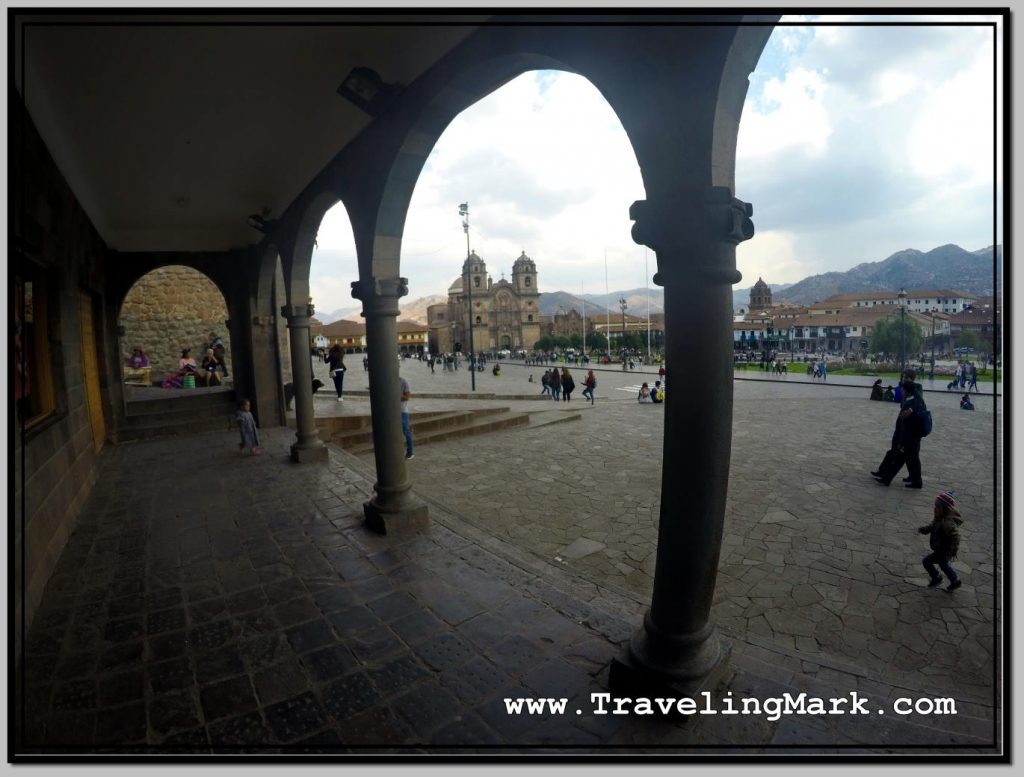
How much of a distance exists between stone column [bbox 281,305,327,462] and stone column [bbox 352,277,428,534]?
2888 mm

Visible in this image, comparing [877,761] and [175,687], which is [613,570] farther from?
[175,687]

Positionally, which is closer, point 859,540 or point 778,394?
point 859,540

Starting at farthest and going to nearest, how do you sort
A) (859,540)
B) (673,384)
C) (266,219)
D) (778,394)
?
1. (778,394)
2. (266,219)
3. (859,540)
4. (673,384)

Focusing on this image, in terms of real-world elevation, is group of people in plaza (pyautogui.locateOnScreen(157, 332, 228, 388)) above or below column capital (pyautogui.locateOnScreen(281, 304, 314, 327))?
below

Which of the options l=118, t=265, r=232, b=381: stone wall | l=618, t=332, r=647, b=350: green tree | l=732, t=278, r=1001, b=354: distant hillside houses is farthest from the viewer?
l=618, t=332, r=647, b=350: green tree

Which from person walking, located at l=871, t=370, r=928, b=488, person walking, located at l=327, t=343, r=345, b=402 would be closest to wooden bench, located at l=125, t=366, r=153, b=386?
person walking, located at l=327, t=343, r=345, b=402

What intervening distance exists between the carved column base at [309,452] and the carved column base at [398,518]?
2.97 meters

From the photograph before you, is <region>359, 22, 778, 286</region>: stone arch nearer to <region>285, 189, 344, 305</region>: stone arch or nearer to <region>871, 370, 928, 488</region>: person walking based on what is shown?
<region>285, 189, 344, 305</region>: stone arch

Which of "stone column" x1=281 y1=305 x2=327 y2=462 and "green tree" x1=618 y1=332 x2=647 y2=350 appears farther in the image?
"green tree" x1=618 y1=332 x2=647 y2=350

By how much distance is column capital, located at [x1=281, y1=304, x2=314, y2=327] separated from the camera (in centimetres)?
708

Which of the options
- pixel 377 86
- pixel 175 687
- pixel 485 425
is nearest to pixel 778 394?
pixel 485 425

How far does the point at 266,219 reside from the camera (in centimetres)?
766

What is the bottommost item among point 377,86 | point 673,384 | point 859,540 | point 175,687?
point 859,540

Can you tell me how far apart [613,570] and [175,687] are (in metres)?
3.26
